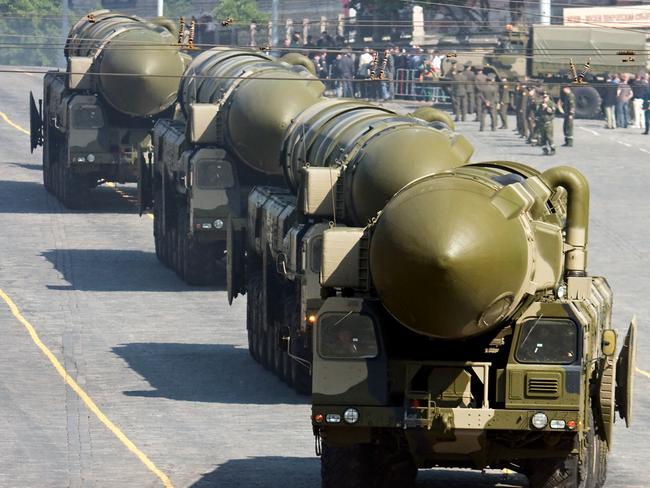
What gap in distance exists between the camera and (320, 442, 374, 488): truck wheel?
20.2 metres

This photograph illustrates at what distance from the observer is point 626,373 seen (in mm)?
21578

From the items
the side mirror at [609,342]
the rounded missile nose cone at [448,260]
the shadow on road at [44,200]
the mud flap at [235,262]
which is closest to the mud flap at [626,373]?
the side mirror at [609,342]

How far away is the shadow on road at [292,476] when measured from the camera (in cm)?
2247

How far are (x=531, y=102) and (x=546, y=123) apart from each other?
4574mm

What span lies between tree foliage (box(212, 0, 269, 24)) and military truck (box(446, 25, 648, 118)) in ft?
84.5

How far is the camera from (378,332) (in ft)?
64.4

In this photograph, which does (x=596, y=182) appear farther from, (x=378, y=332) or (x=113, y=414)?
(x=378, y=332)

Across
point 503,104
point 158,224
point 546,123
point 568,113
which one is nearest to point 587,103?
point 503,104

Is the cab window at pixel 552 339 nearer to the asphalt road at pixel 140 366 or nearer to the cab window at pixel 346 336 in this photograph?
the cab window at pixel 346 336

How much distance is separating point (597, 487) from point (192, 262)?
18.3 meters

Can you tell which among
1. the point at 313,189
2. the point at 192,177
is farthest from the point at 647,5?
the point at 313,189

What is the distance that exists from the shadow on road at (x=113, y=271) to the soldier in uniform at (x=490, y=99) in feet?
73.2

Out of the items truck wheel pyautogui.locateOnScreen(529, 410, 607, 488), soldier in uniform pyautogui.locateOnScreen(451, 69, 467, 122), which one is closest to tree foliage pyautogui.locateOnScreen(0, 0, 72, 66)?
soldier in uniform pyautogui.locateOnScreen(451, 69, 467, 122)

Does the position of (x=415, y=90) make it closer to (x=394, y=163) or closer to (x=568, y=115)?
(x=568, y=115)
